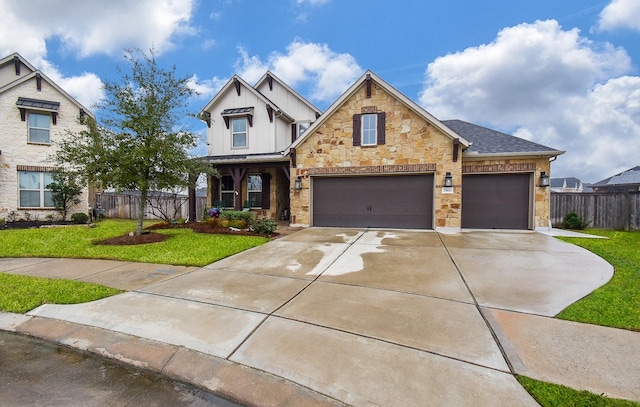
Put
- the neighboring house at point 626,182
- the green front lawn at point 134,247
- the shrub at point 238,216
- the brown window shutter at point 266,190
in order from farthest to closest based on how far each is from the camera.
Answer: the neighboring house at point 626,182 → the brown window shutter at point 266,190 → the shrub at point 238,216 → the green front lawn at point 134,247

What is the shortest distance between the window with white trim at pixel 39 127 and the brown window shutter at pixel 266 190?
11.3 meters

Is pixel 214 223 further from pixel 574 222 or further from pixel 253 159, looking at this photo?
pixel 574 222

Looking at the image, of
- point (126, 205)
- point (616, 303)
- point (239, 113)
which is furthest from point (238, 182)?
point (616, 303)

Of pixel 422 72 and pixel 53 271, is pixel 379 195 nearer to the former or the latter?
pixel 422 72

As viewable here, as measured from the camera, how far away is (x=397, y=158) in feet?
37.3

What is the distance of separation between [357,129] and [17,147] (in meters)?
16.7

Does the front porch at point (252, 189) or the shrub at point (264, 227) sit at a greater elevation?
the front porch at point (252, 189)

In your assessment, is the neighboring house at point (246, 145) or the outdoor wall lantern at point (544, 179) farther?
the neighboring house at point (246, 145)

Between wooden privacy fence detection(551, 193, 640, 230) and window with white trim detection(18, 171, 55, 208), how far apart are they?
83.2 feet

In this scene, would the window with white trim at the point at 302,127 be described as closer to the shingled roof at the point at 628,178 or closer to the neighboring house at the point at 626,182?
the neighboring house at the point at 626,182

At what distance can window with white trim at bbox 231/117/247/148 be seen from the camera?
48.9ft

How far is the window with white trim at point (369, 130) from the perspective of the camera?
11594mm

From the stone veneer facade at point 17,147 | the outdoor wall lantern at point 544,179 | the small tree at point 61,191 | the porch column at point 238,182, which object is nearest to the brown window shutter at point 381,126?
the outdoor wall lantern at point 544,179

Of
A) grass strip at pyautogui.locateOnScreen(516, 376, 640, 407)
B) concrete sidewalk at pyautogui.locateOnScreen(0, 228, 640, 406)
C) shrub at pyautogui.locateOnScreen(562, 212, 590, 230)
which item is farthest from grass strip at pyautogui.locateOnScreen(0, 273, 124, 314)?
shrub at pyautogui.locateOnScreen(562, 212, 590, 230)
